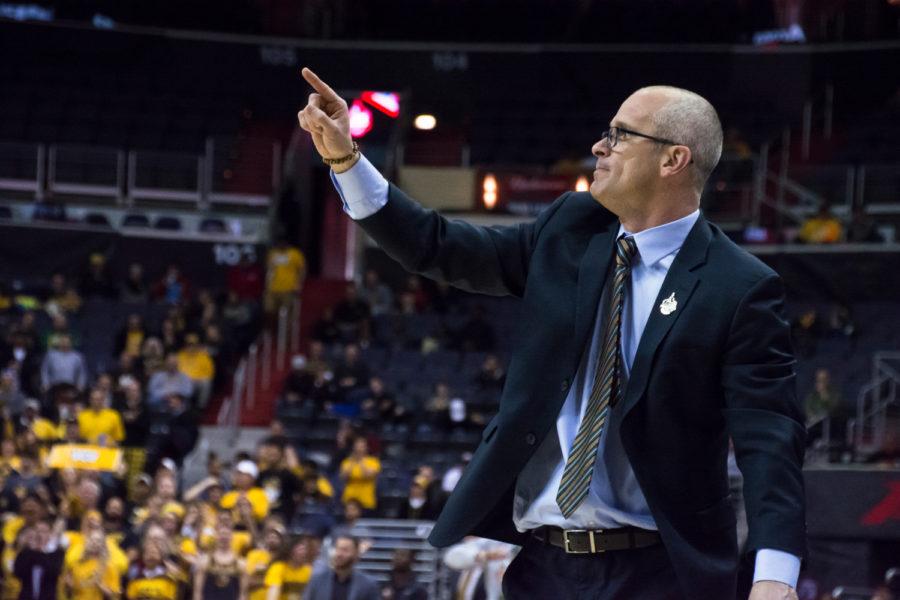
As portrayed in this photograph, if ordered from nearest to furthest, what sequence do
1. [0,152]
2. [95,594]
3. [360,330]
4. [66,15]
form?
[95,594] < [360,330] < [0,152] < [66,15]

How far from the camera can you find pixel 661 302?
3.47 metres

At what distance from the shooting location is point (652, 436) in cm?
337

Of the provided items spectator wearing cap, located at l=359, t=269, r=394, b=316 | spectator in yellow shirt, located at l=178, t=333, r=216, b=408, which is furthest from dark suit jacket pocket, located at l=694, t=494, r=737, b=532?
spectator wearing cap, located at l=359, t=269, r=394, b=316

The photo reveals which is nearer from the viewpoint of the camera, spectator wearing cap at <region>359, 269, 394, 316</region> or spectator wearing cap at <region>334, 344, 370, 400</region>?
spectator wearing cap at <region>334, 344, 370, 400</region>

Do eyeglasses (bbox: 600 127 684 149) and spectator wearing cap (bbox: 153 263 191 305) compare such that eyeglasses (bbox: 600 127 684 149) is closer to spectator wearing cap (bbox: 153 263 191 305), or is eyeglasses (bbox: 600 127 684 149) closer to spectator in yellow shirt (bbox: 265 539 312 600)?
spectator in yellow shirt (bbox: 265 539 312 600)

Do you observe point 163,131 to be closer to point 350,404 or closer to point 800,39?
point 350,404

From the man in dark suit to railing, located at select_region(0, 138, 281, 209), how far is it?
64.1 ft

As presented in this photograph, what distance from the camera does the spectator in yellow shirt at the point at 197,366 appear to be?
18625mm

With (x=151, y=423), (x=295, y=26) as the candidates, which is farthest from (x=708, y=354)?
(x=295, y=26)

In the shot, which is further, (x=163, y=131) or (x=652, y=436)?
(x=163, y=131)

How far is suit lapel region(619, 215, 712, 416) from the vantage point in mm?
3389

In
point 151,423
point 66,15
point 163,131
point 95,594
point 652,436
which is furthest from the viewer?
point 66,15

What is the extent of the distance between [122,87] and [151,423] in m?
10.3

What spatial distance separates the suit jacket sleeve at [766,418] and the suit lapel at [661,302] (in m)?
0.14
